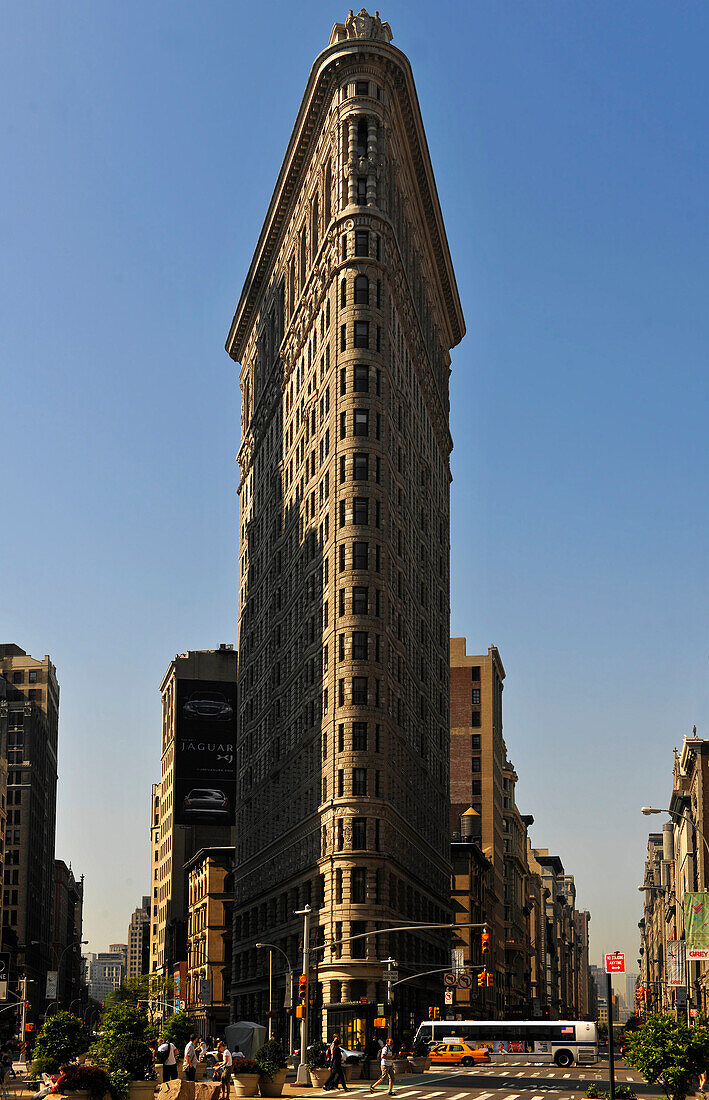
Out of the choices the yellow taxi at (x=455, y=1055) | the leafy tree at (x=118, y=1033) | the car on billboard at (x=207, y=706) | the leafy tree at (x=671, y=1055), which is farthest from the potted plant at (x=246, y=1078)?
the car on billboard at (x=207, y=706)

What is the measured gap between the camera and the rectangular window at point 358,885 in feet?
289

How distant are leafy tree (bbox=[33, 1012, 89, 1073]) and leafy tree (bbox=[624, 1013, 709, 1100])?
20.5m

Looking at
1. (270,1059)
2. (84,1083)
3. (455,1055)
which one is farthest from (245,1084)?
(455,1055)

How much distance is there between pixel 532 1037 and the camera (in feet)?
335

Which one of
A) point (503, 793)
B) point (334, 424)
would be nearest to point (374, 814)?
point (334, 424)

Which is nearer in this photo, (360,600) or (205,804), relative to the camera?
(360,600)

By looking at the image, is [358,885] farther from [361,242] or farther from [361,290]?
[361,242]

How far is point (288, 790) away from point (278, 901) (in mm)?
9208

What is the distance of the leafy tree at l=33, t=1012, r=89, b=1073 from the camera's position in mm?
47750

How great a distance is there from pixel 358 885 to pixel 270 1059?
1326 inches

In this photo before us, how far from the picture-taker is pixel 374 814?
90.4 m

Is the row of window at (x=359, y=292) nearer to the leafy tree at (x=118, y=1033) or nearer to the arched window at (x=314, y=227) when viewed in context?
the arched window at (x=314, y=227)

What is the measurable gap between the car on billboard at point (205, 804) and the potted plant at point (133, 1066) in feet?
447

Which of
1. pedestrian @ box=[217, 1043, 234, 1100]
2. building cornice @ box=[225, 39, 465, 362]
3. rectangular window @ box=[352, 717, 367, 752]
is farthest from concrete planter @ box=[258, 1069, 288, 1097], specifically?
building cornice @ box=[225, 39, 465, 362]
